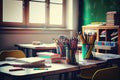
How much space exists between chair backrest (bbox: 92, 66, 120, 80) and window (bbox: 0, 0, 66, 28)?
3.31 metres

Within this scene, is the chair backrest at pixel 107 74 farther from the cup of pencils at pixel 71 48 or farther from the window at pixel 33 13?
the window at pixel 33 13

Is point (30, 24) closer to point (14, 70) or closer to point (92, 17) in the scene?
point (92, 17)

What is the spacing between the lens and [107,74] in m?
1.96

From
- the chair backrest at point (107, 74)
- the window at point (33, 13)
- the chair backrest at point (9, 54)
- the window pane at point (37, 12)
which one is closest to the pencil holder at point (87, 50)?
the chair backrest at point (107, 74)

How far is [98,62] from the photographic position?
7.86ft

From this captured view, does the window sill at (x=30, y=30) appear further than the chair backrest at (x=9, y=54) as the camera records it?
Yes

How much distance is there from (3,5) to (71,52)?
2885 millimetres

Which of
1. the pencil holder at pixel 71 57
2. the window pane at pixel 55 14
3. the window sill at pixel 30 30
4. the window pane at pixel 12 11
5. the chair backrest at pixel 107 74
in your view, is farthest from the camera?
the window pane at pixel 55 14

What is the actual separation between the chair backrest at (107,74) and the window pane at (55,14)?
3743mm

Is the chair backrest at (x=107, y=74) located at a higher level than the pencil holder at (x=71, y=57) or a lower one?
lower

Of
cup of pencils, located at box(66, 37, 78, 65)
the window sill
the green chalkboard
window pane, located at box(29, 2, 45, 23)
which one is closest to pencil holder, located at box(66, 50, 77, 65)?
cup of pencils, located at box(66, 37, 78, 65)

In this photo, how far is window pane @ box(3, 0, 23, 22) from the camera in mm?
4805

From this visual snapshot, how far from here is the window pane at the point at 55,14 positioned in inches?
221

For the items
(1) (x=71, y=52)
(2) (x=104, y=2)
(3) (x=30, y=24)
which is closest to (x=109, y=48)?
(2) (x=104, y=2)
